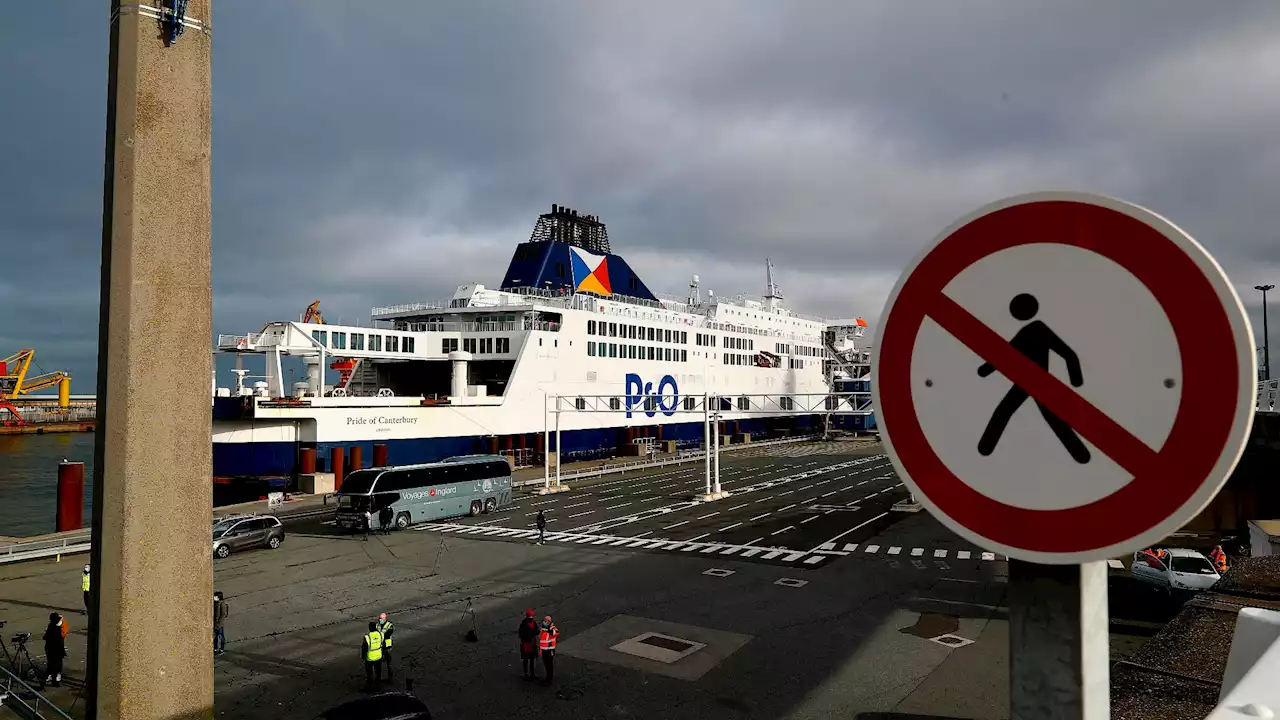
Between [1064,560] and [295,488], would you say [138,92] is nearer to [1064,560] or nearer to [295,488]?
[1064,560]

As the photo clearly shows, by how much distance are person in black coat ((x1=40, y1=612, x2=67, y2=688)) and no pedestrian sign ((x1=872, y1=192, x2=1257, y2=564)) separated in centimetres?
1627

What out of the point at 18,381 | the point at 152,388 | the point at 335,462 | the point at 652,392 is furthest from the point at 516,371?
the point at 18,381

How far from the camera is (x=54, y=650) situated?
12.9m

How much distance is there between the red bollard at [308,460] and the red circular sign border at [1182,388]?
132 feet

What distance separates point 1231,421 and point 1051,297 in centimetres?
48

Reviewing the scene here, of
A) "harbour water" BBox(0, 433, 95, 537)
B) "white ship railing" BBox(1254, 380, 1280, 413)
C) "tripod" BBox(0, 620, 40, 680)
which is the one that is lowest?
"harbour water" BBox(0, 433, 95, 537)

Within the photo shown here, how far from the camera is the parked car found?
23.9 meters

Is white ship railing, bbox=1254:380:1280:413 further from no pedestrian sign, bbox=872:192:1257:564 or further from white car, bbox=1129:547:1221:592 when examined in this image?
no pedestrian sign, bbox=872:192:1257:564

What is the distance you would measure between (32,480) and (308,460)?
33.0 m

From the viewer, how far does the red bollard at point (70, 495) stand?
29.9 m

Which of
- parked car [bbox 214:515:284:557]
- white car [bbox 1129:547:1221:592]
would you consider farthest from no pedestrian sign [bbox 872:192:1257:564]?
parked car [bbox 214:515:284:557]

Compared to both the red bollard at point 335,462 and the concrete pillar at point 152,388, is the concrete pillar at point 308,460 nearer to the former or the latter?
the red bollard at point 335,462

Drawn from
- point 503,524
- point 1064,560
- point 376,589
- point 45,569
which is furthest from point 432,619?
point 1064,560

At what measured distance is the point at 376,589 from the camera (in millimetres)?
19359
